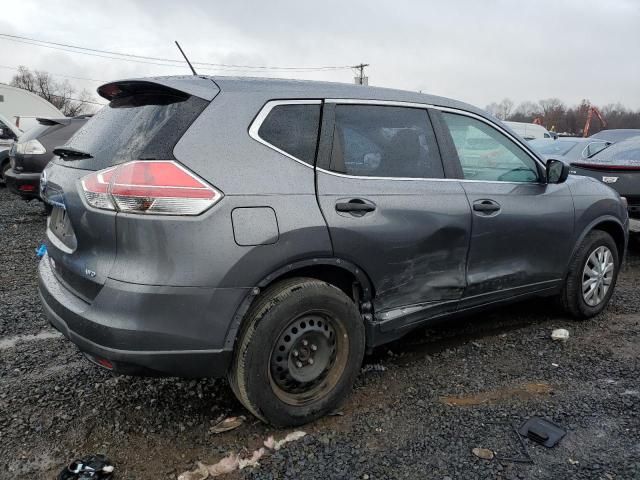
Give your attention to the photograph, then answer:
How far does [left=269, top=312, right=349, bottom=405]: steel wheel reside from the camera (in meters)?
2.59

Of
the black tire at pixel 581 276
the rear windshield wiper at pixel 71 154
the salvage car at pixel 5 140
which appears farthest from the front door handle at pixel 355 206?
the salvage car at pixel 5 140

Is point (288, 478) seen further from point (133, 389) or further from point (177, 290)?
point (133, 389)

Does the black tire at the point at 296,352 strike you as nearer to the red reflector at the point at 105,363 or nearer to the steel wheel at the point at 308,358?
the steel wheel at the point at 308,358

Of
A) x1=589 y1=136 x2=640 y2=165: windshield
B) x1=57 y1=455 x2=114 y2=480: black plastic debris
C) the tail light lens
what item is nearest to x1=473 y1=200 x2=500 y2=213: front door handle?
x1=57 y1=455 x2=114 y2=480: black plastic debris

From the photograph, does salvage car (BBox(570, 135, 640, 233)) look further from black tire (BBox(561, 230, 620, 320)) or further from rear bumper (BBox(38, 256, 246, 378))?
rear bumper (BBox(38, 256, 246, 378))

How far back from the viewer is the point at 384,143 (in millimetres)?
3031

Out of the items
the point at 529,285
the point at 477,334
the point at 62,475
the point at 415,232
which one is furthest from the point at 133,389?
the point at 529,285

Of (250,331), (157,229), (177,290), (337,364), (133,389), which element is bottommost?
(133,389)

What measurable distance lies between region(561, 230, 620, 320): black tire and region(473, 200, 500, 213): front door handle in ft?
3.88

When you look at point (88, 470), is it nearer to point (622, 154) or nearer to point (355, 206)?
point (355, 206)

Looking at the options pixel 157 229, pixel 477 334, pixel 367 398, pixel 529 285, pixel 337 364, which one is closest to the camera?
pixel 157 229

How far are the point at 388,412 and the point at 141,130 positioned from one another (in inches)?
78.6

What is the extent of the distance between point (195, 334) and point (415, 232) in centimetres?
136

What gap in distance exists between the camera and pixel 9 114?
94.3 feet
